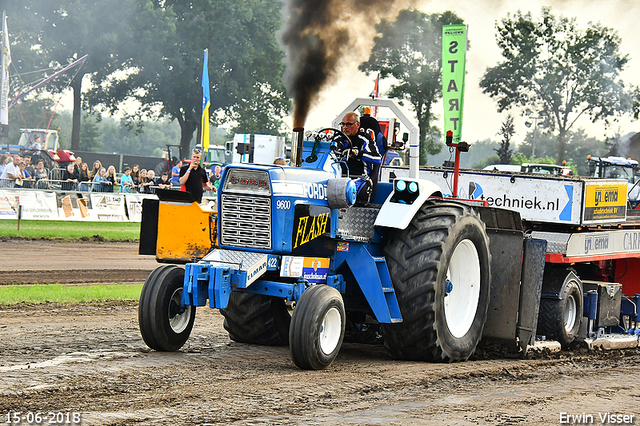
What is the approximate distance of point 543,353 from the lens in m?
8.53

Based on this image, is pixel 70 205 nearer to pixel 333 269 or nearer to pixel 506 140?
pixel 333 269

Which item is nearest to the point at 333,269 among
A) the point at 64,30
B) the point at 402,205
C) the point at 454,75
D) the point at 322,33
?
the point at 402,205

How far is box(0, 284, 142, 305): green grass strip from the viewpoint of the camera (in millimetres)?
10734

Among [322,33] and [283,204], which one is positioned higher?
[322,33]

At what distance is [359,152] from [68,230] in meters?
14.7

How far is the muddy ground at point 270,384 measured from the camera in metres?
5.15

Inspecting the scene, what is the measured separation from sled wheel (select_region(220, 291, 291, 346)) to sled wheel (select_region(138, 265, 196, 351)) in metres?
0.75

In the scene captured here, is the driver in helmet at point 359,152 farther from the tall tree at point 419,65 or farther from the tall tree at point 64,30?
the tall tree at point 64,30

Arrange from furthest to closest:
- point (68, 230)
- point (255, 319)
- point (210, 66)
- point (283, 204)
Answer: point (210, 66) < point (68, 230) < point (255, 319) < point (283, 204)

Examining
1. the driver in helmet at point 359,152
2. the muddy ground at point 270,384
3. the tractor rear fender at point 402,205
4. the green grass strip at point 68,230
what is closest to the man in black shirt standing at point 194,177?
the muddy ground at point 270,384

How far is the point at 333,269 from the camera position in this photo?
738 centimetres

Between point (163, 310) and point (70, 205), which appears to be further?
point (70, 205)

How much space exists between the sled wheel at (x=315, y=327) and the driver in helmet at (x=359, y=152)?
4.36 feet

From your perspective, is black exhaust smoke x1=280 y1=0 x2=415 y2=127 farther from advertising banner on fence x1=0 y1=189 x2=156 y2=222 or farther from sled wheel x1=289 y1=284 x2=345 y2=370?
advertising banner on fence x1=0 y1=189 x2=156 y2=222
